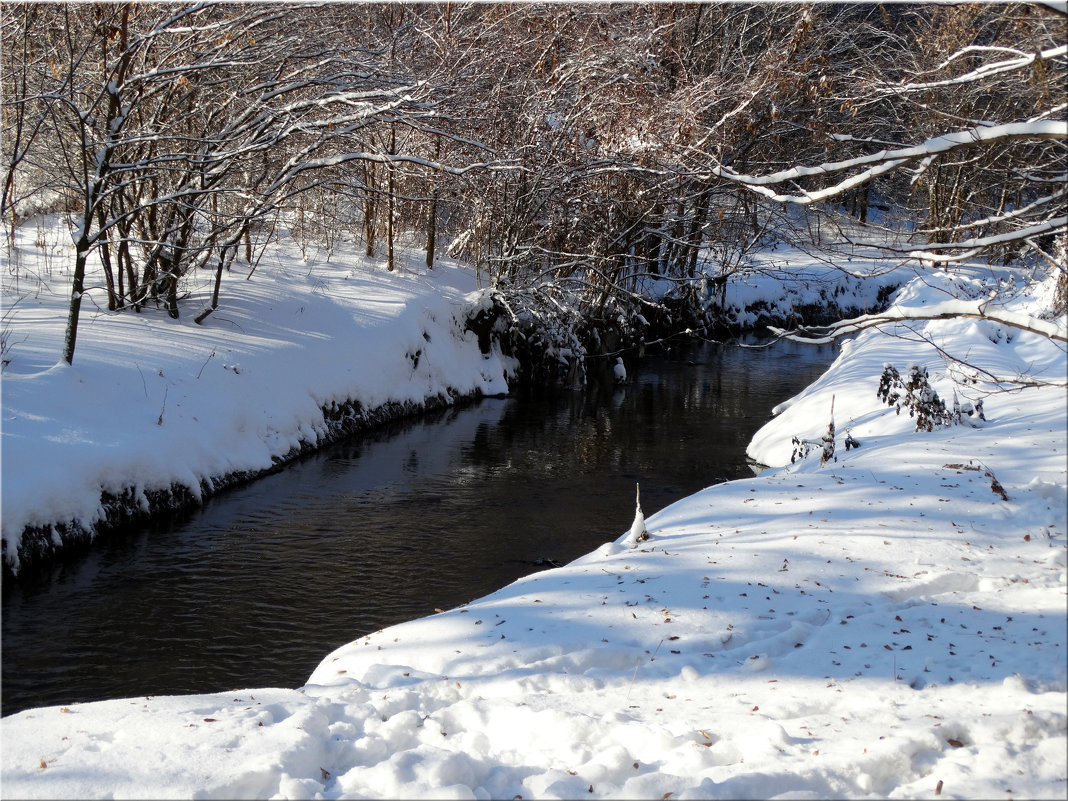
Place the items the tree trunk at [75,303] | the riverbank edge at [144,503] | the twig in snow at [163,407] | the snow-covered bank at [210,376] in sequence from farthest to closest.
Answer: the twig in snow at [163,407]
the tree trunk at [75,303]
the snow-covered bank at [210,376]
the riverbank edge at [144,503]

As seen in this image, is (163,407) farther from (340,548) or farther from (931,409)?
(931,409)

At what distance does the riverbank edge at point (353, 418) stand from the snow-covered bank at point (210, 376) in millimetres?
43

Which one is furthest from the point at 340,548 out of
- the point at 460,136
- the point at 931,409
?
the point at 460,136

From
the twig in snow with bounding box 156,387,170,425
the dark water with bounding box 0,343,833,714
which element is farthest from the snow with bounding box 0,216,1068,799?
the dark water with bounding box 0,343,833,714

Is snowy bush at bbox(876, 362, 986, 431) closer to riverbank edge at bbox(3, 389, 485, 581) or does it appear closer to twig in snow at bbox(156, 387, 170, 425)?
riverbank edge at bbox(3, 389, 485, 581)

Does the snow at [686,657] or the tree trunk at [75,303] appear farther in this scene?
the tree trunk at [75,303]

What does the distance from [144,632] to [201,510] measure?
318cm

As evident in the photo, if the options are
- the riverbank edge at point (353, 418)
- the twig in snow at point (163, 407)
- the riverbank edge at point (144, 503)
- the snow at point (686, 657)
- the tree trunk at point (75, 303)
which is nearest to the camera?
the snow at point (686, 657)

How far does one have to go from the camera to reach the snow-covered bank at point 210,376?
9.09 metres

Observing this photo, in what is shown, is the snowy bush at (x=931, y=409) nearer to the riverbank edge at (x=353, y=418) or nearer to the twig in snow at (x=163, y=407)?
the riverbank edge at (x=353, y=418)

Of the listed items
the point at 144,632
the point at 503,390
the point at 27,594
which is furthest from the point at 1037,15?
the point at 503,390

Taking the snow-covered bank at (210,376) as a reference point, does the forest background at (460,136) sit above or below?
above

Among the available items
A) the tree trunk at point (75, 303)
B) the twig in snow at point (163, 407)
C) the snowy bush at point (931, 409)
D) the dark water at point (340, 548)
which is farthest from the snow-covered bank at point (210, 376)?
the snowy bush at point (931, 409)

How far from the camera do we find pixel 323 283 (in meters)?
17.2
